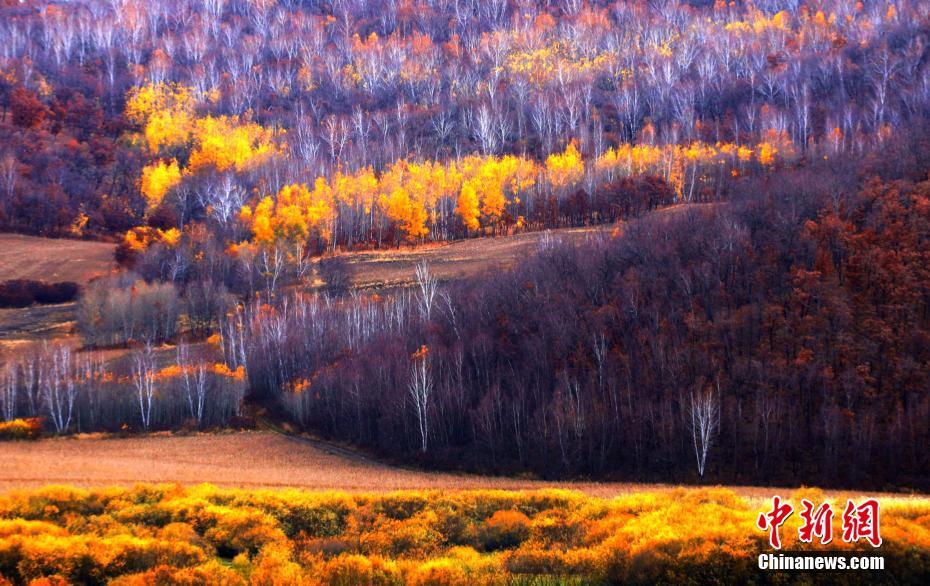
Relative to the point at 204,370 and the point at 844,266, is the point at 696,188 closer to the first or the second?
the point at 844,266

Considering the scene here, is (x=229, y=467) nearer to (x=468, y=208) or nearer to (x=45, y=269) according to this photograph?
(x=468, y=208)

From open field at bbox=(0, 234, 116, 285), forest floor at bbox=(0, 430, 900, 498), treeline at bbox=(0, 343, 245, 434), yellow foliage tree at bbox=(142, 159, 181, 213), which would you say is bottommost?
forest floor at bbox=(0, 430, 900, 498)

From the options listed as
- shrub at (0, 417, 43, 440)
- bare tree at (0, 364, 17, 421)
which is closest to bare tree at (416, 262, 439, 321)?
Result: shrub at (0, 417, 43, 440)

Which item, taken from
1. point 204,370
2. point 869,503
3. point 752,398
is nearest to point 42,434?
point 204,370

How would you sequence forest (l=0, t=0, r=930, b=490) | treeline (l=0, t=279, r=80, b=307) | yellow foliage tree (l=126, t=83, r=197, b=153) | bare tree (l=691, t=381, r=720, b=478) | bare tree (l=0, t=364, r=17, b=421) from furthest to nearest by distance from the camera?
yellow foliage tree (l=126, t=83, r=197, b=153), treeline (l=0, t=279, r=80, b=307), bare tree (l=0, t=364, r=17, b=421), forest (l=0, t=0, r=930, b=490), bare tree (l=691, t=381, r=720, b=478)

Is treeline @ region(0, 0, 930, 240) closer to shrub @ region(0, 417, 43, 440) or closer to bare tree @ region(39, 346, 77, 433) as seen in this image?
bare tree @ region(39, 346, 77, 433)

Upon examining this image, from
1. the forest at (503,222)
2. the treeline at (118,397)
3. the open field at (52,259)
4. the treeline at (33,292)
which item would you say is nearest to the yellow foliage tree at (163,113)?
the forest at (503,222)
